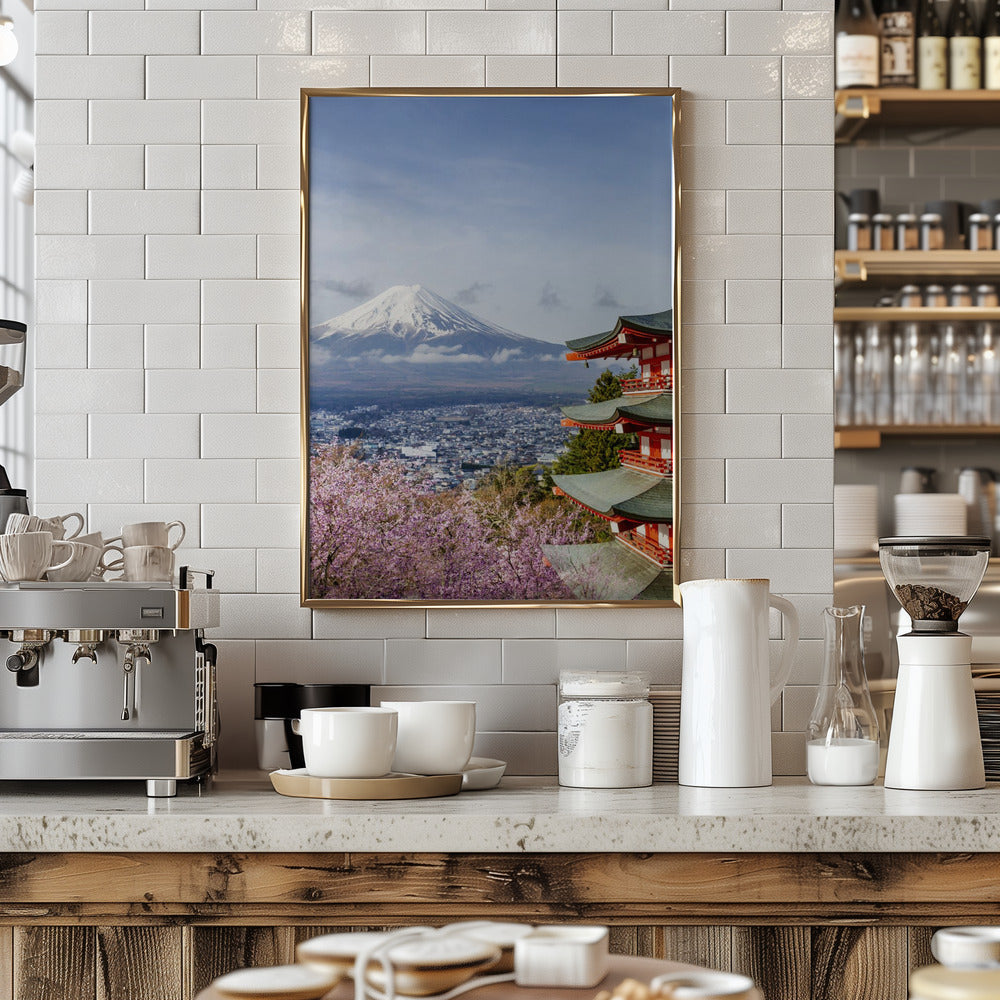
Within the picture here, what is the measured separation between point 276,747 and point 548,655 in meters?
0.51

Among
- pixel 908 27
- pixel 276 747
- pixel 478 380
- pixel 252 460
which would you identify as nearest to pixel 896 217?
pixel 908 27

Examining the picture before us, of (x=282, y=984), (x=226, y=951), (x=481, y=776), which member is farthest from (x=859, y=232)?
(x=282, y=984)

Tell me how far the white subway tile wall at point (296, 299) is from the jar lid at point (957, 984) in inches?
50.8

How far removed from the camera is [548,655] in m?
2.22

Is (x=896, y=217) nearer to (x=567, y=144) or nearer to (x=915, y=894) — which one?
(x=567, y=144)

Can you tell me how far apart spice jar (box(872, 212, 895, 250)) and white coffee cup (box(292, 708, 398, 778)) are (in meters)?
2.14

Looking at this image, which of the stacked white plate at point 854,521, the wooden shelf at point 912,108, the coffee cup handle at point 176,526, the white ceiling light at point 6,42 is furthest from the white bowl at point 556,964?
the wooden shelf at point 912,108

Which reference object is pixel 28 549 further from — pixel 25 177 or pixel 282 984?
pixel 282 984

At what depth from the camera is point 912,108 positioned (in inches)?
131

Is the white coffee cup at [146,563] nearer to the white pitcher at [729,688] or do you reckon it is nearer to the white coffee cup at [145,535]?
the white coffee cup at [145,535]

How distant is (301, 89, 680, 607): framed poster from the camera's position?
221 cm

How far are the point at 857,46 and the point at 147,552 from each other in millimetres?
2358

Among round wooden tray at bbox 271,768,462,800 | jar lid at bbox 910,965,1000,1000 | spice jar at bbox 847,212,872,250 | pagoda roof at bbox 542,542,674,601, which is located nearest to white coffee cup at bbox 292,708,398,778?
round wooden tray at bbox 271,768,462,800

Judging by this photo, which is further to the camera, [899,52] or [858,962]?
[899,52]
